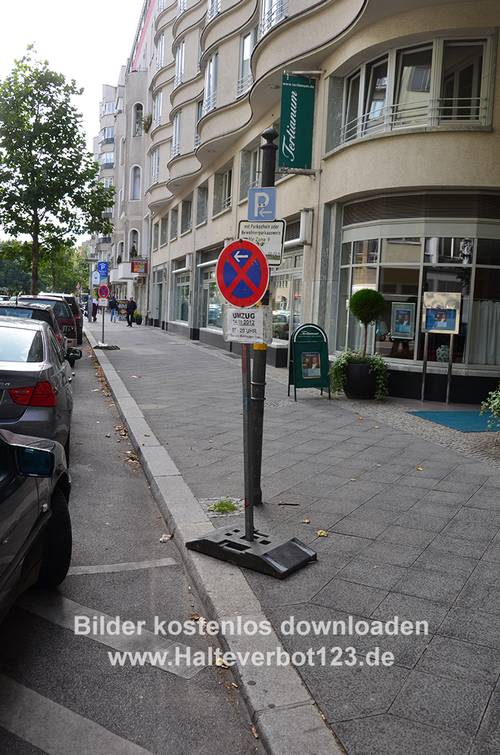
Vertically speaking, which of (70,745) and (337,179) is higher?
(337,179)

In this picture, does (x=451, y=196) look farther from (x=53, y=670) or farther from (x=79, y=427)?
(x=53, y=670)

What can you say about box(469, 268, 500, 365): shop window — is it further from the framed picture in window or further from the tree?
the tree

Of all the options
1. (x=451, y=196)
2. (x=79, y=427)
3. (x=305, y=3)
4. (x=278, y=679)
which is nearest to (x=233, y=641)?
(x=278, y=679)

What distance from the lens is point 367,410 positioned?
11359 millimetres

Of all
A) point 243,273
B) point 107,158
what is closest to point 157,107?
point 243,273

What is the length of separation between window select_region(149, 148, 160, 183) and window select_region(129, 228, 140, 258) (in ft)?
36.3

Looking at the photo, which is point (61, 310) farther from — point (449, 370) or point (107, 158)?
point (107, 158)

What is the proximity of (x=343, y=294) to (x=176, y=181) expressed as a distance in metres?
18.2

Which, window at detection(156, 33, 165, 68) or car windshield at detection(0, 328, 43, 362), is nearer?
car windshield at detection(0, 328, 43, 362)

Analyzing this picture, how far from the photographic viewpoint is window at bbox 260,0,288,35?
1603 centimetres

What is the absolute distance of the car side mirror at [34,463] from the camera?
3215mm

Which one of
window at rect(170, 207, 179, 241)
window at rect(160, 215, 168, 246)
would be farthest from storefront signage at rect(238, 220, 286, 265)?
window at rect(160, 215, 168, 246)

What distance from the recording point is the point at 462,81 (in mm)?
12297

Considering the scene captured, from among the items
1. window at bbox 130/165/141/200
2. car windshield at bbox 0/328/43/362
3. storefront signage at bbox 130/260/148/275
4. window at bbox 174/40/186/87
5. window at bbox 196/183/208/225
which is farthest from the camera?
window at bbox 130/165/141/200
